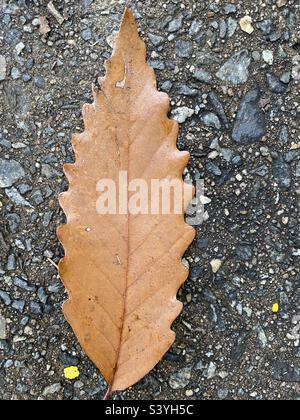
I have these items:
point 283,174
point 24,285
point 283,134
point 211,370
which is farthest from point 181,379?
point 283,134

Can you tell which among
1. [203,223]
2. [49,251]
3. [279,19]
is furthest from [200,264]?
[279,19]

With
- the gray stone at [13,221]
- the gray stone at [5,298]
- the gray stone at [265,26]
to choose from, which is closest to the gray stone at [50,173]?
the gray stone at [13,221]

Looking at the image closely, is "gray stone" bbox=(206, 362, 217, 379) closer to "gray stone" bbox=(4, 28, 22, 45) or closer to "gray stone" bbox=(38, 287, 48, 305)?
"gray stone" bbox=(38, 287, 48, 305)

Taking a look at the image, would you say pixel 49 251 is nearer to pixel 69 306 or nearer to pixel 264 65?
pixel 69 306

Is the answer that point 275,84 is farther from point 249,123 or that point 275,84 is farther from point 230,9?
point 230,9

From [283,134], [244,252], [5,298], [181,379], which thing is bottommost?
[181,379]

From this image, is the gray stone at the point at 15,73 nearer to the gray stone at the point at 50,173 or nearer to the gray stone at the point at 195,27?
the gray stone at the point at 50,173

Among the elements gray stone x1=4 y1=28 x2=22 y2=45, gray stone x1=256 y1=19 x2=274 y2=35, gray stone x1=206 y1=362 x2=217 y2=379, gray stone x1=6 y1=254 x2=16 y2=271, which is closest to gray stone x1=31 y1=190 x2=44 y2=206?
gray stone x1=6 y1=254 x2=16 y2=271
